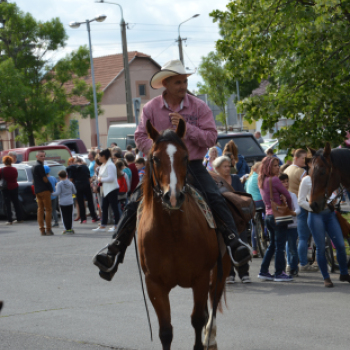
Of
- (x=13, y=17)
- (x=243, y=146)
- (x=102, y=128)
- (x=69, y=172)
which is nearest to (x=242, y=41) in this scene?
(x=243, y=146)

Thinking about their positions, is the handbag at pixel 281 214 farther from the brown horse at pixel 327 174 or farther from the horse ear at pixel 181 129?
the horse ear at pixel 181 129

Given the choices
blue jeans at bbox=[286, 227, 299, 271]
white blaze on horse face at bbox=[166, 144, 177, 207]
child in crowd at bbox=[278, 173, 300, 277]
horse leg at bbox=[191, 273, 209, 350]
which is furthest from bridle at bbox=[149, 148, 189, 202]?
blue jeans at bbox=[286, 227, 299, 271]

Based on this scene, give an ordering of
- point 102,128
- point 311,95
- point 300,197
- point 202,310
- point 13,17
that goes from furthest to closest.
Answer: point 102,128, point 13,17, point 311,95, point 300,197, point 202,310

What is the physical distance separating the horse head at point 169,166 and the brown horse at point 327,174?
3696mm

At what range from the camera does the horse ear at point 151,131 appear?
18.3 feet

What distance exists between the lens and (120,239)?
638cm

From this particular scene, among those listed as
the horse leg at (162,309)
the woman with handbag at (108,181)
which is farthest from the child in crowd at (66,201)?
the horse leg at (162,309)

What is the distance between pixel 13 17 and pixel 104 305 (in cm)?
3530

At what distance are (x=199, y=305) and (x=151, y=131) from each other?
1681 mm

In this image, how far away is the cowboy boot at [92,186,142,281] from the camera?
6301mm

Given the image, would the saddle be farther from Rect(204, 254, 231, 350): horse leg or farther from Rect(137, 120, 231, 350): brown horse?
Rect(137, 120, 231, 350): brown horse

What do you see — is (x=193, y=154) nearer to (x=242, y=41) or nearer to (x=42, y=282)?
(x=42, y=282)

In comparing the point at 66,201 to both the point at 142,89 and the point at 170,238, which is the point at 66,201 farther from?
the point at 142,89

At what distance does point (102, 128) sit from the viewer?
58.8 m
